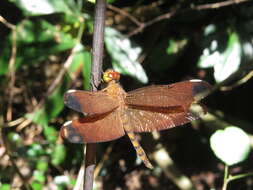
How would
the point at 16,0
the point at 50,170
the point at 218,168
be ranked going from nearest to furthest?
the point at 16,0 → the point at 50,170 → the point at 218,168

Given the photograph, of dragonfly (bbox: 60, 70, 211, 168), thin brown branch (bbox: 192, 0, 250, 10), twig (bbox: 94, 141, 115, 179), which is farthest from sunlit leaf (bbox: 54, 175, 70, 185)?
thin brown branch (bbox: 192, 0, 250, 10)

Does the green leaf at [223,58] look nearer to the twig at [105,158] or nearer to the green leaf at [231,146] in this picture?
the green leaf at [231,146]

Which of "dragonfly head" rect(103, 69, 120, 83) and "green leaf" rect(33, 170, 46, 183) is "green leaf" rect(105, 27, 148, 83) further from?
"green leaf" rect(33, 170, 46, 183)

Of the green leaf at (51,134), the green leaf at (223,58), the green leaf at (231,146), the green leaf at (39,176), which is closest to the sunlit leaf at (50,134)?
the green leaf at (51,134)

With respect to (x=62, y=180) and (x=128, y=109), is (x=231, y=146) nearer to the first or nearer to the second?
(x=128, y=109)

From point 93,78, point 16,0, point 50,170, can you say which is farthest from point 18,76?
point 93,78

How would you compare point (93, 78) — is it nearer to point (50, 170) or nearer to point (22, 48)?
point (22, 48)
